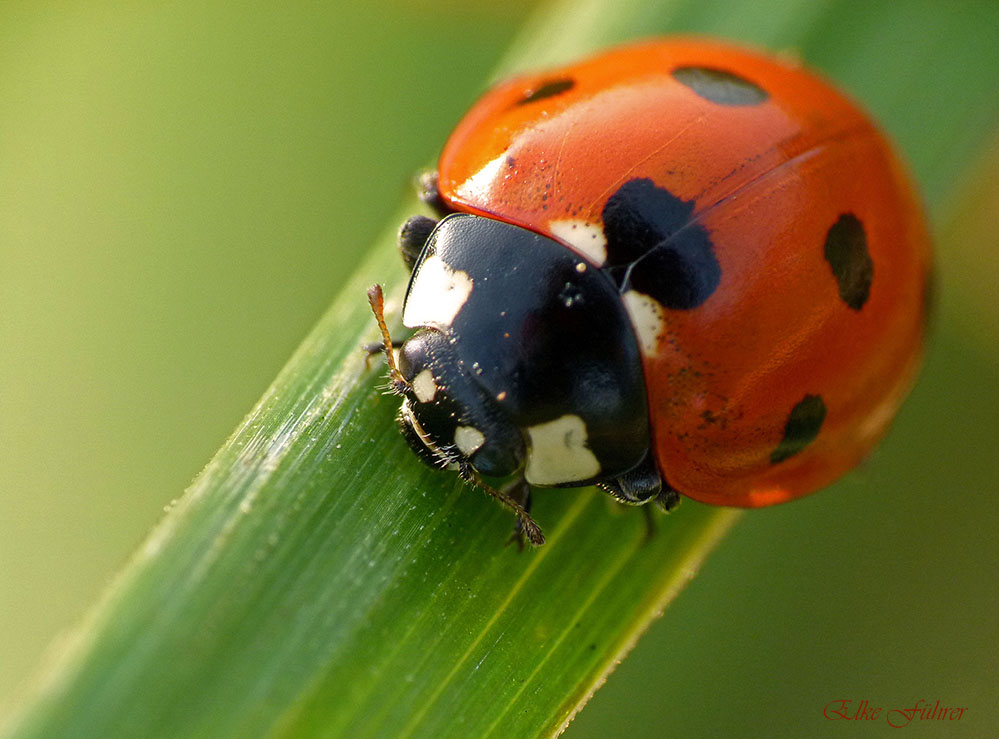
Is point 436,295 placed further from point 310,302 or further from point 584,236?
point 310,302

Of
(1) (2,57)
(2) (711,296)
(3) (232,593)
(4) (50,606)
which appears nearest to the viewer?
(3) (232,593)

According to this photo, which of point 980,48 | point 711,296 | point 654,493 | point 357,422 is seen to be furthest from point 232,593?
point 980,48

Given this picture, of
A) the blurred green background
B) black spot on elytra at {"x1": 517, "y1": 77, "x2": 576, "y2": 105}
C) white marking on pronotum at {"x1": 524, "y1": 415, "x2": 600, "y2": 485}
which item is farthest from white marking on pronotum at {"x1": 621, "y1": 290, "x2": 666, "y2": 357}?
the blurred green background

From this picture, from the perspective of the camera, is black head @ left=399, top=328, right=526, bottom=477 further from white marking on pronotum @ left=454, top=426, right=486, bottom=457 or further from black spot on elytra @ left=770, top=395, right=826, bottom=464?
black spot on elytra @ left=770, top=395, right=826, bottom=464

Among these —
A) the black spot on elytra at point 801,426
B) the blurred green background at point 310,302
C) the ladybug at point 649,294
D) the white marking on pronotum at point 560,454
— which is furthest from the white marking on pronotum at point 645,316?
the blurred green background at point 310,302

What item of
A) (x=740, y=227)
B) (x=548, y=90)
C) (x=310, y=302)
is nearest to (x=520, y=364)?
(x=740, y=227)

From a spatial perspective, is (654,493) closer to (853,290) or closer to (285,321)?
(853,290)
